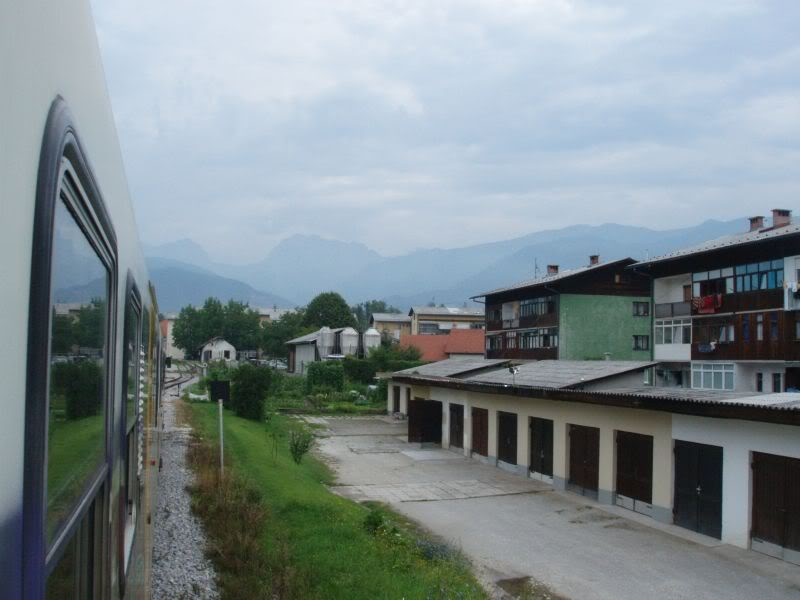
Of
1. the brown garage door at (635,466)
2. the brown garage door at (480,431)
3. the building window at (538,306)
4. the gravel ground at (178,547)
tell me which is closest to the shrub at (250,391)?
the brown garage door at (480,431)

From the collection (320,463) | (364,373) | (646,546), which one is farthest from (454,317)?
(646,546)

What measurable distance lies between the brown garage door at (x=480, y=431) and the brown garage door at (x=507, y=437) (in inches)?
28.1

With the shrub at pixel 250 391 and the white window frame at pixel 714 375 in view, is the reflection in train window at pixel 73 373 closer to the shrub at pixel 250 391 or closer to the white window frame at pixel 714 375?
the shrub at pixel 250 391

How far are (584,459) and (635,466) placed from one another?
74.8 inches

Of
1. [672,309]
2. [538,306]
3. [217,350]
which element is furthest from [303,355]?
[672,309]

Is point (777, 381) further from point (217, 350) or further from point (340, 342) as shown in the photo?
point (217, 350)

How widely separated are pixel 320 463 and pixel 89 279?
65.6ft

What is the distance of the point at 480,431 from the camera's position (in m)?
22.5

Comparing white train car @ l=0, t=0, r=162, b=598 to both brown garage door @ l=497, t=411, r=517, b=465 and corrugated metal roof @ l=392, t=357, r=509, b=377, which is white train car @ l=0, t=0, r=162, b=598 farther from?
corrugated metal roof @ l=392, t=357, r=509, b=377

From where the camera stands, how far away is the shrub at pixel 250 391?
28156mm

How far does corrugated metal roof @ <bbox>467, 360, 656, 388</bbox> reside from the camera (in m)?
17.9

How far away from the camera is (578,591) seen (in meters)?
9.93

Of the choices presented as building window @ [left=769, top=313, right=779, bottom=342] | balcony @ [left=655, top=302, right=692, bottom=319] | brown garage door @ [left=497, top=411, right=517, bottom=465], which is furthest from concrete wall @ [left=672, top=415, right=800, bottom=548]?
balcony @ [left=655, top=302, right=692, bottom=319]

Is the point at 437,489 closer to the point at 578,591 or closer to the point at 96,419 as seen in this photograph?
the point at 578,591
